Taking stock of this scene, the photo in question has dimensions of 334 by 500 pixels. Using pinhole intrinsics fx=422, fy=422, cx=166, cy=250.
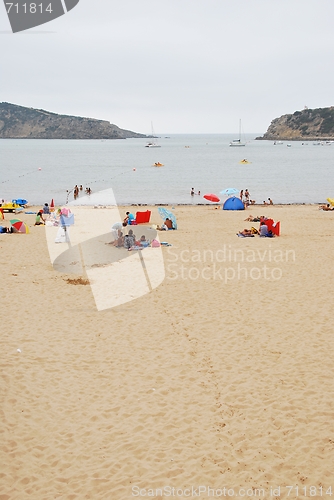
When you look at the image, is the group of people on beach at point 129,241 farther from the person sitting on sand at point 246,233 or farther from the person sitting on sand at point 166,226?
the person sitting on sand at point 246,233

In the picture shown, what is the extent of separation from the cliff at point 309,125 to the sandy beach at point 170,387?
7212 inches

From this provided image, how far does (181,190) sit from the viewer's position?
4209 centimetres

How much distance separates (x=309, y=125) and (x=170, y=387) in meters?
198

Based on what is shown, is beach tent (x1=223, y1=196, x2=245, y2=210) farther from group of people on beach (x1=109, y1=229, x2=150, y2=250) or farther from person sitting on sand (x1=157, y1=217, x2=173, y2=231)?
group of people on beach (x1=109, y1=229, x2=150, y2=250)

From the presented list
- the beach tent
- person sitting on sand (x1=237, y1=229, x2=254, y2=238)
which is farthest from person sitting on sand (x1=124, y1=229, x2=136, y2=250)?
→ the beach tent

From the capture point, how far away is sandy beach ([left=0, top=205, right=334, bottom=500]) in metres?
4.78

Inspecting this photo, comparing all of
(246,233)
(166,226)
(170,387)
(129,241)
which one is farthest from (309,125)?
(170,387)

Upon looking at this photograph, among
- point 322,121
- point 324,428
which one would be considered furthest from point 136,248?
point 322,121

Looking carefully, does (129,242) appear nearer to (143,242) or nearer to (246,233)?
(143,242)

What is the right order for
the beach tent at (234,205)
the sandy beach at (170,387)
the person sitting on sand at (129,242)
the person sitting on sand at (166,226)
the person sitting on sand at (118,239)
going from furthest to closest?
the beach tent at (234,205) < the person sitting on sand at (166,226) < the person sitting on sand at (118,239) < the person sitting on sand at (129,242) < the sandy beach at (170,387)

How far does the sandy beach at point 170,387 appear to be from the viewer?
15.7ft

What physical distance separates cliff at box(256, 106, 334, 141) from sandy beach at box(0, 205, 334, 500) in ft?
601

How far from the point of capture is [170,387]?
21.9 feet

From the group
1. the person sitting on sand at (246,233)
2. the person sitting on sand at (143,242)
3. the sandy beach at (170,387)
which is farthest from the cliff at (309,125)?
the sandy beach at (170,387)
